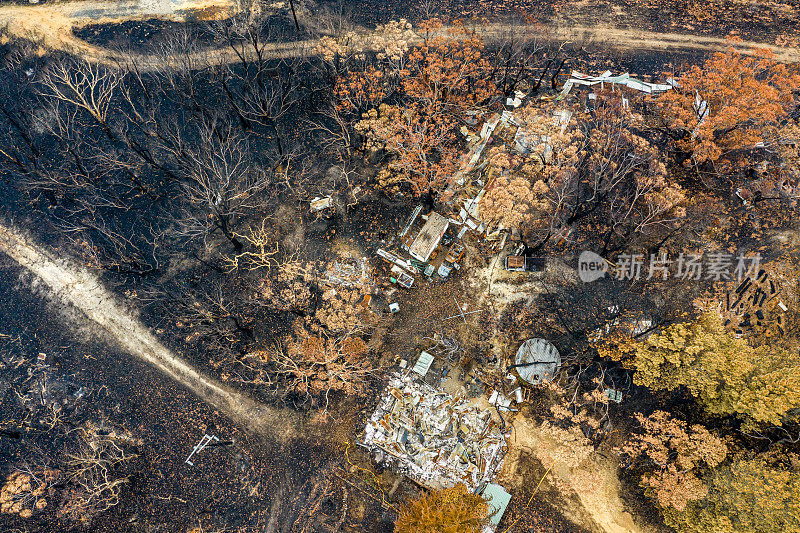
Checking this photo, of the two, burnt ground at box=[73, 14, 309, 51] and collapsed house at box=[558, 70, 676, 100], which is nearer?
collapsed house at box=[558, 70, 676, 100]

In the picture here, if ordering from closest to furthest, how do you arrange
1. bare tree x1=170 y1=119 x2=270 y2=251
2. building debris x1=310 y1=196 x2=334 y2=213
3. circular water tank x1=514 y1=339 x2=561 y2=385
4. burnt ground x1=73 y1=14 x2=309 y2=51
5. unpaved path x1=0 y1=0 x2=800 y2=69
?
1. circular water tank x1=514 y1=339 x2=561 y2=385
2. bare tree x1=170 y1=119 x2=270 y2=251
3. building debris x1=310 y1=196 x2=334 y2=213
4. unpaved path x1=0 y1=0 x2=800 y2=69
5. burnt ground x1=73 y1=14 x2=309 y2=51

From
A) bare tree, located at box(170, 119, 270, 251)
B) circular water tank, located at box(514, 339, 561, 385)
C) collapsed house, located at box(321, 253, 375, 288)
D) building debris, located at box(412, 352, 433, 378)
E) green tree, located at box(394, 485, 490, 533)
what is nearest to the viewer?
green tree, located at box(394, 485, 490, 533)

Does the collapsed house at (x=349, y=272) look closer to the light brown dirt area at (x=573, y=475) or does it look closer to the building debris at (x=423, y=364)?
the building debris at (x=423, y=364)

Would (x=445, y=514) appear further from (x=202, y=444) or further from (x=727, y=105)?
(x=727, y=105)

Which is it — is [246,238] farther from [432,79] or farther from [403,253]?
[432,79]

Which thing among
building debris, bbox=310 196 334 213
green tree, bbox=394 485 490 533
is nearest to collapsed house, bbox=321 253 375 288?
building debris, bbox=310 196 334 213

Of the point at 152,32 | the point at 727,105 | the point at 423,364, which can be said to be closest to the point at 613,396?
the point at 423,364

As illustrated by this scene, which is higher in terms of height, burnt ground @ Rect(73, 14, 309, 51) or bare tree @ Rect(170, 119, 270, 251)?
burnt ground @ Rect(73, 14, 309, 51)

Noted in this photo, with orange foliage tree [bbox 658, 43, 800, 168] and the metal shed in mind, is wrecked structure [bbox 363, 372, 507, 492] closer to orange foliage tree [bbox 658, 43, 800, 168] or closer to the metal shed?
the metal shed

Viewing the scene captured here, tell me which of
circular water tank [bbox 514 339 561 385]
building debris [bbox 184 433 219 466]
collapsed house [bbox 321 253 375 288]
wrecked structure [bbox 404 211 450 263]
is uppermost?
A: wrecked structure [bbox 404 211 450 263]
